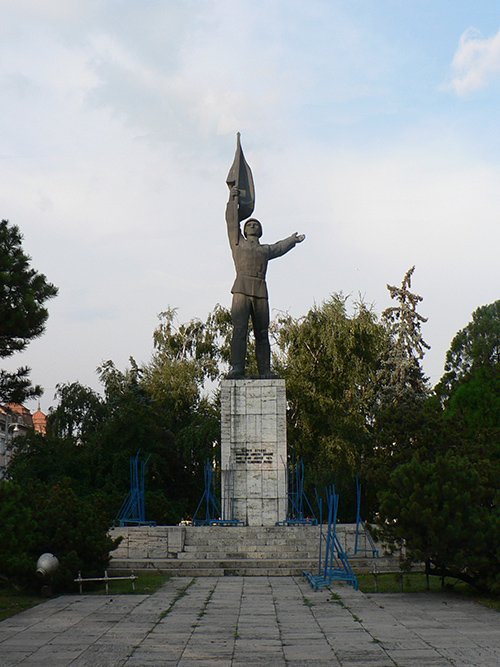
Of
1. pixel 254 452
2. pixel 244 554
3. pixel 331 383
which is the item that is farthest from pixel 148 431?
pixel 244 554

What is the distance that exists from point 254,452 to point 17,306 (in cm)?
584

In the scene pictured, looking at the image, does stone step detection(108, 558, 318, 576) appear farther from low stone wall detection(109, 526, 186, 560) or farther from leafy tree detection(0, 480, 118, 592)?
leafy tree detection(0, 480, 118, 592)

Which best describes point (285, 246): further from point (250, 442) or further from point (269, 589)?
point (269, 589)

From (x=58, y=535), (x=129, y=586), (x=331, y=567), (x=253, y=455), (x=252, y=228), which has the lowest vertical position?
(x=129, y=586)

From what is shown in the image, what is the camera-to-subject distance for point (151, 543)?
13445 millimetres

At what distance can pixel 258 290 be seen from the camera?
1652cm

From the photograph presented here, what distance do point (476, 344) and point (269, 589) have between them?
83.2 feet

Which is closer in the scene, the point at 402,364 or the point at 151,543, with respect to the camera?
the point at 151,543

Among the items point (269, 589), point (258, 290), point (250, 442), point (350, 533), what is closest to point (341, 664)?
point (269, 589)

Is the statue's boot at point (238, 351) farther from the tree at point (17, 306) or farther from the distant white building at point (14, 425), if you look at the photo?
the distant white building at point (14, 425)

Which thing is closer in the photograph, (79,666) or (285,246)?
(79,666)

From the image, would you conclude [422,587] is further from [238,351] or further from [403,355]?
[403,355]

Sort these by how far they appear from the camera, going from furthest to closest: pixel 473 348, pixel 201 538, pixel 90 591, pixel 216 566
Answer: pixel 473 348 < pixel 201 538 < pixel 216 566 < pixel 90 591

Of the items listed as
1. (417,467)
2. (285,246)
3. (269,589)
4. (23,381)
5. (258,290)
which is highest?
(285,246)
